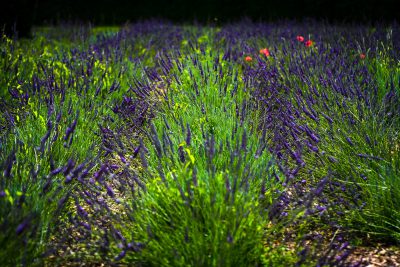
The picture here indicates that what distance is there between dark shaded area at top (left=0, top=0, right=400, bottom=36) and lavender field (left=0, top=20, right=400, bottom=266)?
6.18 metres

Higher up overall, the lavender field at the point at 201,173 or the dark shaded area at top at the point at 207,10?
the dark shaded area at top at the point at 207,10

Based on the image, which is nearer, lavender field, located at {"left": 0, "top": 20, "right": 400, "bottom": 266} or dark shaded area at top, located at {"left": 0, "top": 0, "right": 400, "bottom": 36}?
lavender field, located at {"left": 0, "top": 20, "right": 400, "bottom": 266}

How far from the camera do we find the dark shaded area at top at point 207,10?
10.2 meters

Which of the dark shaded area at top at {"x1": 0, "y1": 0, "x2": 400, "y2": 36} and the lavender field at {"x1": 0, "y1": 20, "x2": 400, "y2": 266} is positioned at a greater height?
the dark shaded area at top at {"x1": 0, "y1": 0, "x2": 400, "y2": 36}

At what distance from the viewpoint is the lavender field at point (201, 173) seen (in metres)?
1.99

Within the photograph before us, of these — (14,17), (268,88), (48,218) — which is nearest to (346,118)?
(268,88)

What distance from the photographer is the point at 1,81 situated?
421 cm

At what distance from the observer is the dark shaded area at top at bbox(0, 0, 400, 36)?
10227mm

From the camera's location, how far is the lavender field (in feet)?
6.54

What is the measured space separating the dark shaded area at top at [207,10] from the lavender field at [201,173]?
618 cm

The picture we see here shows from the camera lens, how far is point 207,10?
1198 centimetres

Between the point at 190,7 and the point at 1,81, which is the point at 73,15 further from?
the point at 1,81

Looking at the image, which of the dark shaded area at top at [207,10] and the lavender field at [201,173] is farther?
the dark shaded area at top at [207,10]

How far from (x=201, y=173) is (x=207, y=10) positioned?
405 inches
